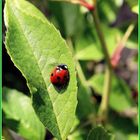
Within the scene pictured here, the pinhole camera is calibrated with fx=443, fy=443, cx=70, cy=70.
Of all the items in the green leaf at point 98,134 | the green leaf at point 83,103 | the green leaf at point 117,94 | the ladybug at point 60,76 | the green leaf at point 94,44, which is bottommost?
the green leaf at point 117,94

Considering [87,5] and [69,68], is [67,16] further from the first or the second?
[69,68]

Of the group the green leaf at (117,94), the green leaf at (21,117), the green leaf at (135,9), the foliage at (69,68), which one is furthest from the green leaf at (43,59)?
the green leaf at (117,94)

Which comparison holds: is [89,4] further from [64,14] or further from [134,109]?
[134,109]

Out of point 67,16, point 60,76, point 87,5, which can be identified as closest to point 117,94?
point 67,16

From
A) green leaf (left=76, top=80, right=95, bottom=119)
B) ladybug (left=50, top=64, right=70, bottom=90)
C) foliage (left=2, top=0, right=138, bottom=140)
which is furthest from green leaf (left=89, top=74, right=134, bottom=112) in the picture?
ladybug (left=50, top=64, right=70, bottom=90)

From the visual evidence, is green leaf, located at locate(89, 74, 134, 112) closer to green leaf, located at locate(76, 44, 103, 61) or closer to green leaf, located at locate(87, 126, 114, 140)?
green leaf, located at locate(76, 44, 103, 61)

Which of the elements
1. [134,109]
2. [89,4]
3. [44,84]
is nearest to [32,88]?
[44,84]

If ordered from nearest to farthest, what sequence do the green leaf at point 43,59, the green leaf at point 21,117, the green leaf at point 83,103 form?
1. the green leaf at point 43,59
2. the green leaf at point 21,117
3. the green leaf at point 83,103

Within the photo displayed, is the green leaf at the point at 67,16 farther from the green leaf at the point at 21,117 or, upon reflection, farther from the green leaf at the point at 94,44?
the green leaf at the point at 21,117

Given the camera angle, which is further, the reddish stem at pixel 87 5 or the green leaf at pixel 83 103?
the green leaf at pixel 83 103
